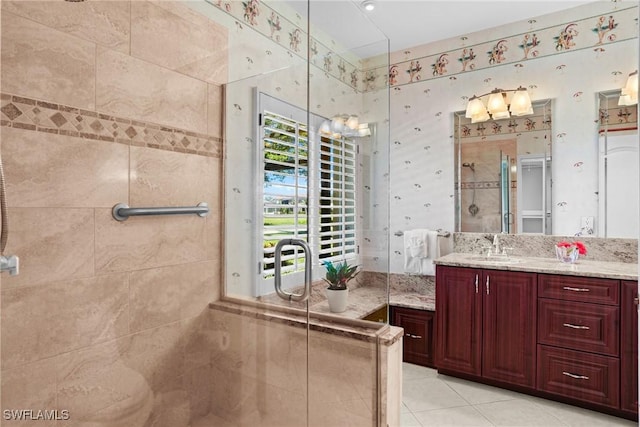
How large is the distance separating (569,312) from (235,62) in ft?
8.00

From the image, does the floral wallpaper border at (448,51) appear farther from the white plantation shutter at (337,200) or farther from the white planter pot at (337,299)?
the white planter pot at (337,299)

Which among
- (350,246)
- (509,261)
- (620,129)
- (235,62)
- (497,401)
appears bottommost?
(497,401)

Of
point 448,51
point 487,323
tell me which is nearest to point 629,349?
point 487,323

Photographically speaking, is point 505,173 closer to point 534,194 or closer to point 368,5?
point 534,194

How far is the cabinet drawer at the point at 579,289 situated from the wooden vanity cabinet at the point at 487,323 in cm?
7

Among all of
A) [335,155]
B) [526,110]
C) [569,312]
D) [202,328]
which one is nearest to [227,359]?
[202,328]

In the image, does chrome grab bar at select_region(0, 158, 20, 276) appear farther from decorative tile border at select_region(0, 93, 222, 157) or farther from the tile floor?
the tile floor

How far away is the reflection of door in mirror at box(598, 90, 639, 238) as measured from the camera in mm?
2539

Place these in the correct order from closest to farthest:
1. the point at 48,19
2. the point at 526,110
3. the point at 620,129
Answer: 1. the point at 48,19
2. the point at 620,129
3. the point at 526,110

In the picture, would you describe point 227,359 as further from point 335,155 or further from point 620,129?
point 620,129

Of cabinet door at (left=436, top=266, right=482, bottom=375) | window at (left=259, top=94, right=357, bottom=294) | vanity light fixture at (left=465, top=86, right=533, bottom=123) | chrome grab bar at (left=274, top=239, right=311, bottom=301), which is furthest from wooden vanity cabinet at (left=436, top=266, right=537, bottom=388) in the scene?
chrome grab bar at (left=274, top=239, right=311, bottom=301)

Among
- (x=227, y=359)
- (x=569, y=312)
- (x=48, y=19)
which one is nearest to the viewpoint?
(x=48, y=19)

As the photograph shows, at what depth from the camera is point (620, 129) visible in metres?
2.59

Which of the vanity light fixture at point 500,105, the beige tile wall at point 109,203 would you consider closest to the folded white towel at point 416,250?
the vanity light fixture at point 500,105
